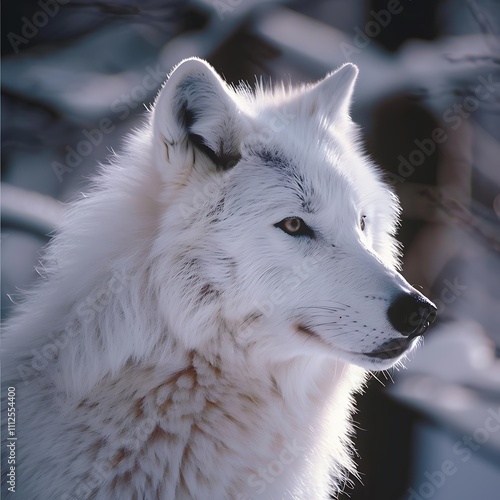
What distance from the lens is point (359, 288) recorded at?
5.13 ft

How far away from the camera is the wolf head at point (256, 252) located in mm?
1561

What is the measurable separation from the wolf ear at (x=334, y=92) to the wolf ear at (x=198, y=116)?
17.3 inches

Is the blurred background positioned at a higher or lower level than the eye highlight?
lower

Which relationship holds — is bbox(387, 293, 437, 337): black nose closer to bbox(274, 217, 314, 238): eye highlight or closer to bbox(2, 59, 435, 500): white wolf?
bbox(2, 59, 435, 500): white wolf

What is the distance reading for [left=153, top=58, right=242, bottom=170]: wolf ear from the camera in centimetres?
157

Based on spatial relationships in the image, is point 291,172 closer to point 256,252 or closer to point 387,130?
point 256,252

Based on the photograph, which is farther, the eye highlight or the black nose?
the eye highlight

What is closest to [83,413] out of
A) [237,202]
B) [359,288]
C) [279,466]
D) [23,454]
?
[23,454]

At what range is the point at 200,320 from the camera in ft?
5.25

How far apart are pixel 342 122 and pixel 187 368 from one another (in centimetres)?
118

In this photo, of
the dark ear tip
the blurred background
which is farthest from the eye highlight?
the blurred background

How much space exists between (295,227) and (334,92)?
0.73 m

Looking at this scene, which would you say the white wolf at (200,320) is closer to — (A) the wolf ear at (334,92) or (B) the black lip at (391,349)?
(B) the black lip at (391,349)

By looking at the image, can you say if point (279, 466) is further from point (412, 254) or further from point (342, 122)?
point (412, 254)
